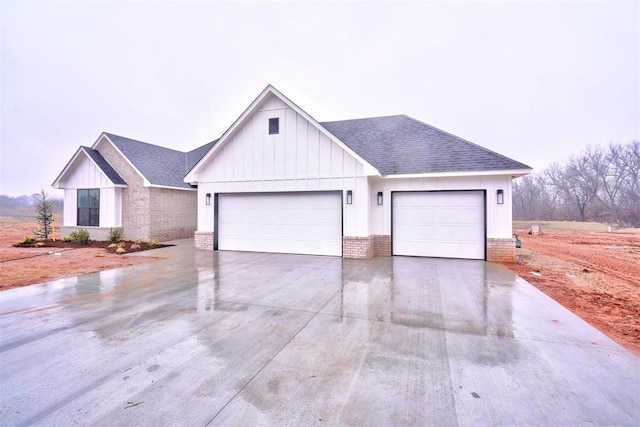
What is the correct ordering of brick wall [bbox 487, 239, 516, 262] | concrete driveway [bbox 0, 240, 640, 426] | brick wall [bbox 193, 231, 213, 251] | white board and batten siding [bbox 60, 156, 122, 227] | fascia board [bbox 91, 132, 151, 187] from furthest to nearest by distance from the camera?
white board and batten siding [bbox 60, 156, 122, 227], fascia board [bbox 91, 132, 151, 187], brick wall [bbox 193, 231, 213, 251], brick wall [bbox 487, 239, 516, 262], concrete driveway [bbox 0, 240, 640, 426]

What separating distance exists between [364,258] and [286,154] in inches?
188

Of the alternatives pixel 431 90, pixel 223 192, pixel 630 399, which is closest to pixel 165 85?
pixel 223 192

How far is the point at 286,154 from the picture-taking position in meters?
10.6

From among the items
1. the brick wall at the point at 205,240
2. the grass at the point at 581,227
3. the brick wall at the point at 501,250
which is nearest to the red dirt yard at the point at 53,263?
the brick wall at the point at 205,240

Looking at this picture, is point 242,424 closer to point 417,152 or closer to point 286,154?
point 286,154

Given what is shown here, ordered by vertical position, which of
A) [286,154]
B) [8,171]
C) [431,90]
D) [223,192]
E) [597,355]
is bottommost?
[597,355]

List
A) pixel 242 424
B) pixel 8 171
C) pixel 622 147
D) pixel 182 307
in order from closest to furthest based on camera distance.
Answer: pixel 242 424, pixel 182 307, pixel 622 147, pixel 8 171

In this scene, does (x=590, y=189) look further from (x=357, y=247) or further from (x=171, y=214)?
(x=171, y=214)

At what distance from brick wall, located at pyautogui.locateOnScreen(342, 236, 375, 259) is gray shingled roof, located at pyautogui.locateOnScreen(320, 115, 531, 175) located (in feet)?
8.53

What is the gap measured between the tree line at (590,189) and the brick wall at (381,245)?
3306 centimetres

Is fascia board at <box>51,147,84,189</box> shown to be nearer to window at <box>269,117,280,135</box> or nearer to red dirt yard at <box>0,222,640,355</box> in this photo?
red dirt yard at <box>0,222,640,355</box>

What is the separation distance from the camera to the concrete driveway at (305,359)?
2295mm

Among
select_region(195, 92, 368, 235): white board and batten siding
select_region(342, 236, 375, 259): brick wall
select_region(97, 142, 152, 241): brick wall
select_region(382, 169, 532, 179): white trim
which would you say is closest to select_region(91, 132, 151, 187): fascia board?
select_region(97, 142, 152, 241): brick wall

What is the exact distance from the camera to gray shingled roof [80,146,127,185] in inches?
574
